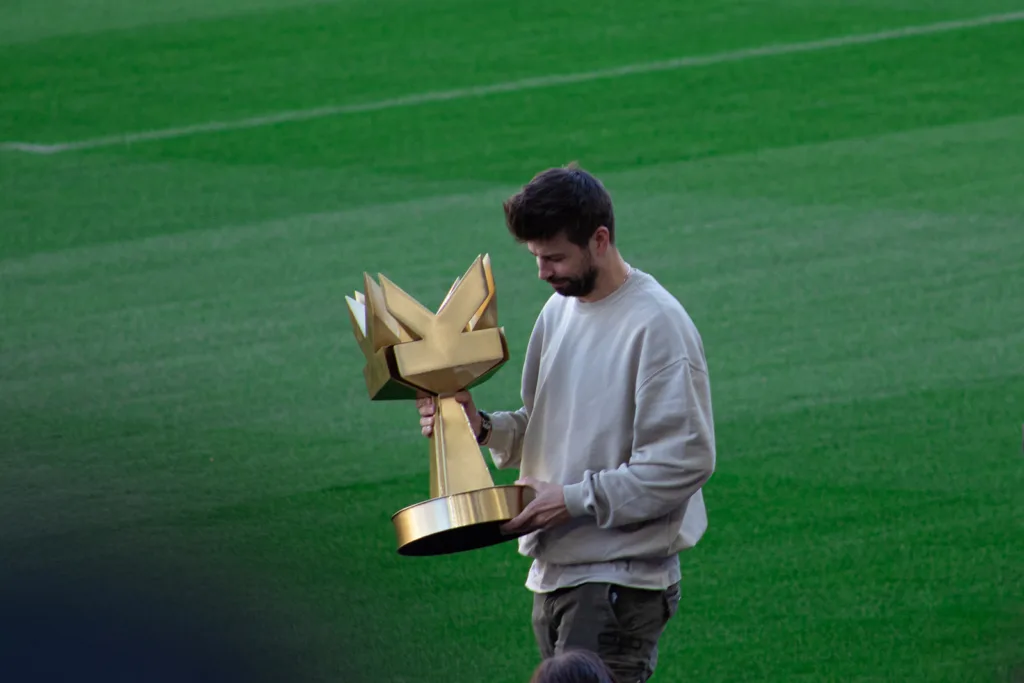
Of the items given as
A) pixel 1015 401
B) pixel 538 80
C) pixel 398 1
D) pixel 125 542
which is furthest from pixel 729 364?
pixel 398 1

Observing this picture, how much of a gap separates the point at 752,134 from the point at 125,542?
4.70m

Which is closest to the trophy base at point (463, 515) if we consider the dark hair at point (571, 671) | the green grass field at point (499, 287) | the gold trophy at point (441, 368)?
the gold trophy at point (441, 368)

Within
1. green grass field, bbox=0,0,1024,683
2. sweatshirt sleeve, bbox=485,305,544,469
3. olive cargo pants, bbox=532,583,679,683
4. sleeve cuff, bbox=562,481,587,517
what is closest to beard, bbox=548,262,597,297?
sweatshirt sleeve, bbox=485,305,544,469

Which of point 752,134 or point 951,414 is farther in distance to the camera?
point 752,134

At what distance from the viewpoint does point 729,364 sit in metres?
6.57

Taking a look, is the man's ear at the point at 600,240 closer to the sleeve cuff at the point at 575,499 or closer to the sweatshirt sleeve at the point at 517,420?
the sweatshirt sleeve at the point at 517,420

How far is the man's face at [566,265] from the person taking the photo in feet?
10.1

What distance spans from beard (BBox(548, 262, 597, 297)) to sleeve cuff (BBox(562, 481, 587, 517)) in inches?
15.2

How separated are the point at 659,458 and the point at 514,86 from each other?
706 centimetres

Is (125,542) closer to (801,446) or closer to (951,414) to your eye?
(801,446)

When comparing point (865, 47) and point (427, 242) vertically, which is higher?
point (865, 47)

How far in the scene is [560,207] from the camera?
120 inches

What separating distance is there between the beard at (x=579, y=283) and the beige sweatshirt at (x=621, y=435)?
0.18 ft

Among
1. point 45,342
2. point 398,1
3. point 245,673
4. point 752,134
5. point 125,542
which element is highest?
point 398,1
